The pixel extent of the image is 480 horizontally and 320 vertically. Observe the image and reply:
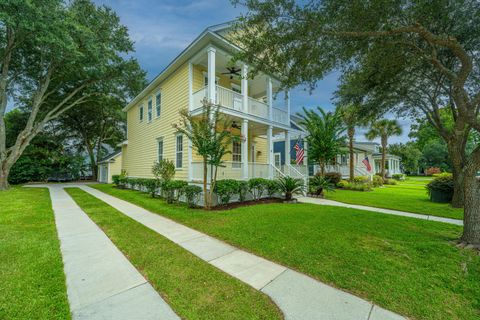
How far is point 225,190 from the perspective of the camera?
8.49 metres

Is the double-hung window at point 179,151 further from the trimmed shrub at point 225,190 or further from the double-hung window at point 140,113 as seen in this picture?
the double-hung window at point 140,113

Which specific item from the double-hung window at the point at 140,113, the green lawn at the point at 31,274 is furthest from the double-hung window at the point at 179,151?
the double-hung window at the point at 140,113

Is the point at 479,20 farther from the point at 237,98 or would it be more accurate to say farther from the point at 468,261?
the point at 237,98

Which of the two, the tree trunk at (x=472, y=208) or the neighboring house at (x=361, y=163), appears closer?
the tree trunk at (x=472, y=208)

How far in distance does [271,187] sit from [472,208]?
6.88m

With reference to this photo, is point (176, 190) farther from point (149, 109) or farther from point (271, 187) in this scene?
point (149, 109)

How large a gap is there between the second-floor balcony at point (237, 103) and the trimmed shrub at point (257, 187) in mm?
3380

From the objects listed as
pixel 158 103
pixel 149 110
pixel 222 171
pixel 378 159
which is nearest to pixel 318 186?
pixel 222 171

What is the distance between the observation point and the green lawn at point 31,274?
234cm

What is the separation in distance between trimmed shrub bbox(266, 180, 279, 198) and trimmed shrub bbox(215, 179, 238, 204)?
202 cm

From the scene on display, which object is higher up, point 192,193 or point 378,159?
point 378,159

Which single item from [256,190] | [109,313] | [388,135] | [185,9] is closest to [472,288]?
[109,313]

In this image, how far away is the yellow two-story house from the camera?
9.59m

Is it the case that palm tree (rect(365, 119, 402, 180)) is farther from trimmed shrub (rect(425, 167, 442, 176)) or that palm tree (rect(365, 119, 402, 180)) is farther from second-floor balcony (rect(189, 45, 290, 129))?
trimmed shrub (rect(425, 167, 442, 176))
